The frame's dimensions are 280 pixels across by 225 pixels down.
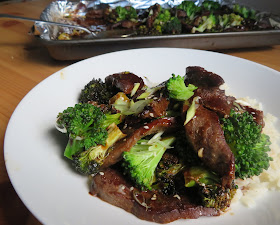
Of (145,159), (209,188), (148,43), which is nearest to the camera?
(209,188)

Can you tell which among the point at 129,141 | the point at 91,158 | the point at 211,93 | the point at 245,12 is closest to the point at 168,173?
the point at 129,141

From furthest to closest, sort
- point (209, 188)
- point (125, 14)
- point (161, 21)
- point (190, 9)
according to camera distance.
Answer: point (190, 9) < point (125, 14) < point (161, 21) < point (209, 188)

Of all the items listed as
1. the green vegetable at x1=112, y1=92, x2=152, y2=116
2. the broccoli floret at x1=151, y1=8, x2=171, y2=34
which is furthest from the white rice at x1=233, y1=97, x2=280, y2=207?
the broccoli floret at x1=151, y1=8, x2=171, y2=34

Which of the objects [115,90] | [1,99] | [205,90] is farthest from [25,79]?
[205,90]

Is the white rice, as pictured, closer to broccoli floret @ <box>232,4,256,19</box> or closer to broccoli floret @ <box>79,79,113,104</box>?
broccoli floret @ <box>79,79,113,104</box>

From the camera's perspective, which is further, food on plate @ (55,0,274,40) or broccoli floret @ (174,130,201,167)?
food on plate @ (55,0,274,40)

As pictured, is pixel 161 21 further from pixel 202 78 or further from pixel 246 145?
pixel 246 145
